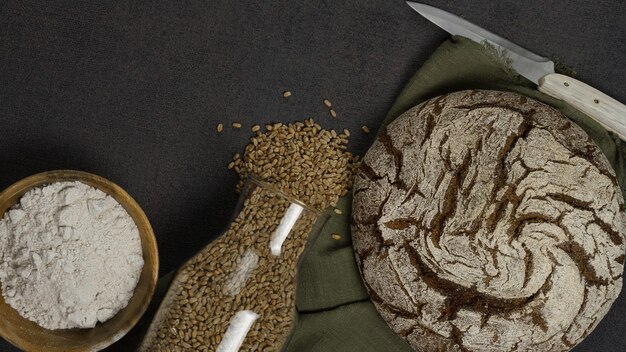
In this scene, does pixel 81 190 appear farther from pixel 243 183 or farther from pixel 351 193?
pixel 351 193

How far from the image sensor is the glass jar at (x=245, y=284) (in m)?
1.37

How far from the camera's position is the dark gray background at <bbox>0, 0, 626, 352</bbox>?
1.60 m

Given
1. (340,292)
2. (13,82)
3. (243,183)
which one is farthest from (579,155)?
(13,82)

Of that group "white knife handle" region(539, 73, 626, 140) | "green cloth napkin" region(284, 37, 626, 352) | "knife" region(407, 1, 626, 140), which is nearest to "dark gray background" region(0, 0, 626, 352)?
"green cloth napkin" region(284, 37, 626, 352)

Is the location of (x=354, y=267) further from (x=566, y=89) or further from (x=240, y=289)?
(x=566, y=89)

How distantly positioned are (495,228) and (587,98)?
449 mm

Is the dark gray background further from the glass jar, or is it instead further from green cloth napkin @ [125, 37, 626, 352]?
the glass jar

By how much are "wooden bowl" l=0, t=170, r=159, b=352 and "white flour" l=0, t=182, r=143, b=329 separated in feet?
0.05

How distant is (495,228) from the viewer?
1269mm

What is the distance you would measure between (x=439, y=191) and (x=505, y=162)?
0.14m

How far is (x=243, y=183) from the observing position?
1591 mm

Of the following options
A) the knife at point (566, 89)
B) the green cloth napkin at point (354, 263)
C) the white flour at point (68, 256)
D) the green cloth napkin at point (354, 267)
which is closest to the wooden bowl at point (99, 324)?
the white flour at point (68, 256)

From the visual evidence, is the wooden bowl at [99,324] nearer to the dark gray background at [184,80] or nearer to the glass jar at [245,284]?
the glass jar at [245,284]

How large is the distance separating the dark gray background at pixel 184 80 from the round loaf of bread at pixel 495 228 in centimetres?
30
